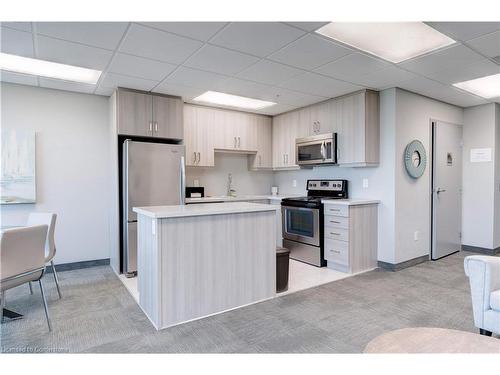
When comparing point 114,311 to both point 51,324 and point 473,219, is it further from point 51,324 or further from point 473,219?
point 473,219

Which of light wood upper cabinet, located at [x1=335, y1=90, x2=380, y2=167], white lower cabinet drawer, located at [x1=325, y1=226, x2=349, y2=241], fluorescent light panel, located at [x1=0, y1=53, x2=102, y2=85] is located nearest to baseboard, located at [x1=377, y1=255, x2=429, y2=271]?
white lower cabinet drawer, located at [x1=325, y1=226, x2=349, y2=241]

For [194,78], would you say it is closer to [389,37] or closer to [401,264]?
[389,37]

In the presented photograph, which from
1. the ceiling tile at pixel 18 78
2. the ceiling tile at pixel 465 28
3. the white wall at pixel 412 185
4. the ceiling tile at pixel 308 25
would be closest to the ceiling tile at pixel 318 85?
the white wall at pixel 412 185

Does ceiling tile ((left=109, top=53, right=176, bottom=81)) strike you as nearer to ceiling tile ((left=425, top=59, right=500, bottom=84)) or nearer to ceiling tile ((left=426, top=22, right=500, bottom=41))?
ceiling tile ((left=426, top=22, right=500, bottom=41))

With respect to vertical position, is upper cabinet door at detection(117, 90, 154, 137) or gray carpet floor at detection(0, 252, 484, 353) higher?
upper cabinet door at detection(117, 90, 154, 137)

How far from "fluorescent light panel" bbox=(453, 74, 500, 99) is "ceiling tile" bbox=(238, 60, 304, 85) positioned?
85.3 inches

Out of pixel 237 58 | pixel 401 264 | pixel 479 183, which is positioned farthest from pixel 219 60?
pixel 479 183

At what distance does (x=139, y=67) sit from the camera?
3115mm

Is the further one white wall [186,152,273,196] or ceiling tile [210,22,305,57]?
white wall [186,152,273,196]

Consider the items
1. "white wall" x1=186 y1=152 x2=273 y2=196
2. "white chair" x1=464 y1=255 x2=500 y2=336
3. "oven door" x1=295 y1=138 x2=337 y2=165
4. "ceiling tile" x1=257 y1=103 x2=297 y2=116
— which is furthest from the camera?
"white wall" x1=186 y1=152 x2=273 y2=196

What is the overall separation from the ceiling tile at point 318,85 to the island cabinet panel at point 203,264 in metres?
1.68

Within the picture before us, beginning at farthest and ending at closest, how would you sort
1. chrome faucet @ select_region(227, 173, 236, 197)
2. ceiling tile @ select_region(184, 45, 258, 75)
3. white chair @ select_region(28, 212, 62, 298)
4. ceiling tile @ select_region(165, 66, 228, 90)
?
chrome faucet @ select_region(227, 173, 236, 197) < ceiling tile @ select_region(165, 66, 228, 90) < white chair @ select_region(28, 212, 62, 298) < ceiling tile @ select_region(184, 45, 258, 75)

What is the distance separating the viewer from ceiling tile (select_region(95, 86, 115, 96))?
3828 millimetres

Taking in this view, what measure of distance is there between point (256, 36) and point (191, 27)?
52cm
